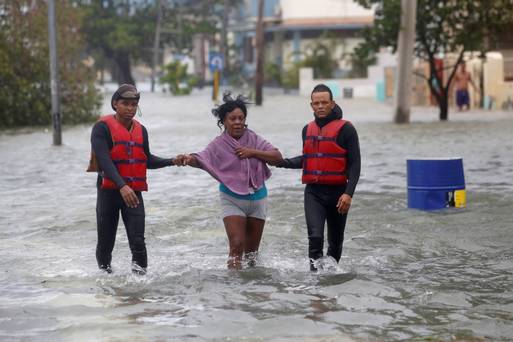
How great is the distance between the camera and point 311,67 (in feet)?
230

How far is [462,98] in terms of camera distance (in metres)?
43.4

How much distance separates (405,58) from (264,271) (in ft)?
82.4

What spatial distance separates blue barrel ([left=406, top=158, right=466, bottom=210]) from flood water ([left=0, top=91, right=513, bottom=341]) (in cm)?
26

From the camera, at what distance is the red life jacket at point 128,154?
9.41 m

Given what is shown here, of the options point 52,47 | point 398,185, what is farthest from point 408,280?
point 52,47

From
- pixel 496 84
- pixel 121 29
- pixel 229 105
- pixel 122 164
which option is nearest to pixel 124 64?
pixel 121 29

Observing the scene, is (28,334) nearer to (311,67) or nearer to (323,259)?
(323,259)

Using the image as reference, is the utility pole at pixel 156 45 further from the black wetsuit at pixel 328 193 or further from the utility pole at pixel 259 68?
the black wetsuit at pixel 328 193

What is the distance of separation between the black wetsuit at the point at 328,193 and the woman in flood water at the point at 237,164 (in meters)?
0.21

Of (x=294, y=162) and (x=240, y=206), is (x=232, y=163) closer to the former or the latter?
(x=240, y=206)

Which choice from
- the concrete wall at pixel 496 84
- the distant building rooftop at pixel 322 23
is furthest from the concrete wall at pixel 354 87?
the concrete wall at pixel 496 84

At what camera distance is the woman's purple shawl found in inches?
376

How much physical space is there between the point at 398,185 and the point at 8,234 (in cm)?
642

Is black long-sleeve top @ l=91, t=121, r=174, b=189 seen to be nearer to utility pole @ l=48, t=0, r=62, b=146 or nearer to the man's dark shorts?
utility pole @ l=48, t=0, r=62, b=146
